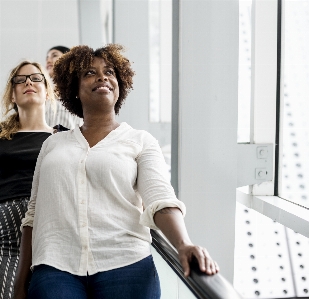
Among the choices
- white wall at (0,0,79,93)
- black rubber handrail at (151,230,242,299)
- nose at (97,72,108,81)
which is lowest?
black rubber handrail at (151,230,242,299)

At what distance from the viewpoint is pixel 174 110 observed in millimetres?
2699

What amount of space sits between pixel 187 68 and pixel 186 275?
1478 millimetres

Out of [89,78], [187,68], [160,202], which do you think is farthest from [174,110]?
[160,202]

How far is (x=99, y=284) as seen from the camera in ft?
5.46

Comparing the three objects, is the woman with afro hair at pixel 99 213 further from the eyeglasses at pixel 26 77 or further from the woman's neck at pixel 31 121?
the eyeglasses at pixel 26 77

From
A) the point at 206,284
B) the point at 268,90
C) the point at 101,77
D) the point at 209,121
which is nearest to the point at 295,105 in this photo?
the point at 268,90

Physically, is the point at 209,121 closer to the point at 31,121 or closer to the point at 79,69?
the point at 79,69

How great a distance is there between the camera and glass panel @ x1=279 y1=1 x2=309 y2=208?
291cm

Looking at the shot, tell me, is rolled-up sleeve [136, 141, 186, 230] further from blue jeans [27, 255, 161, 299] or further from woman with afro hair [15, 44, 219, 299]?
blue jeans [27, 255, 161, 299]

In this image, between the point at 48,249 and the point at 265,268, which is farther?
the point at 265,268

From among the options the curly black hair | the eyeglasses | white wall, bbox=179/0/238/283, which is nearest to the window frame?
white wall, bbox=179/0/238/283

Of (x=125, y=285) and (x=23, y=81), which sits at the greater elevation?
(x=23, y=81)

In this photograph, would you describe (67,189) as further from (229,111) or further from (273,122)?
(273,122)

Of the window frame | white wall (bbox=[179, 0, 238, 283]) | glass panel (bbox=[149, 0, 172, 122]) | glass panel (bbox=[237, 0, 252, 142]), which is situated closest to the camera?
white wall (bbox=[179, 0, 238, 283])
